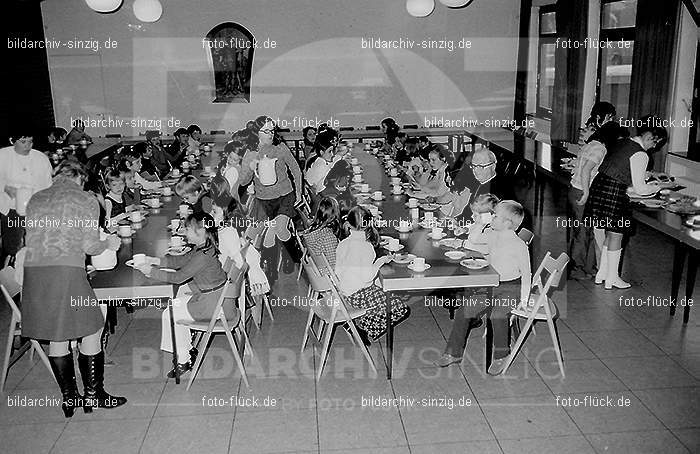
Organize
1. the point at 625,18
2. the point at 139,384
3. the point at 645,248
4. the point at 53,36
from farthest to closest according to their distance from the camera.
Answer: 1. the point at 53,36
2. the point at 625,18
3. the point at 645,248
4. the point at 139,384

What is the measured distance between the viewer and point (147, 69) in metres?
11.3

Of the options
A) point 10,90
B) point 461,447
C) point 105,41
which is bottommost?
point 461,447

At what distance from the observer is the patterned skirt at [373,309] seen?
4543mm

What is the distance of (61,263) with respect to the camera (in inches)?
149

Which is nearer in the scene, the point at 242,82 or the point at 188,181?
the point at 188,181

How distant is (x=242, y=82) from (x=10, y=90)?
141 inches

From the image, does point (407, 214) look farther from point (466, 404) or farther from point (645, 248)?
point (645, 248)

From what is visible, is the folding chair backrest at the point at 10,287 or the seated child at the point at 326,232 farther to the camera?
the seated child at the point at 326,232

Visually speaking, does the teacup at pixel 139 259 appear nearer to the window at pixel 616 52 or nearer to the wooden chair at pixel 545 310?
the wooden chair at pixel 545 310

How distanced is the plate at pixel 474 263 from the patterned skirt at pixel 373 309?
1.78 feet

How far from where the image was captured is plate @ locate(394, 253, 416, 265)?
455cm

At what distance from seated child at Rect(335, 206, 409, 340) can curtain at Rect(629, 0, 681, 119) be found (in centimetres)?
488

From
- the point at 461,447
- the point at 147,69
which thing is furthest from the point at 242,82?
the point at 461,447

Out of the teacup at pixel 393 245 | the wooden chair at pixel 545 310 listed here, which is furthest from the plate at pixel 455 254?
the wooden chair at pixel 545 310
